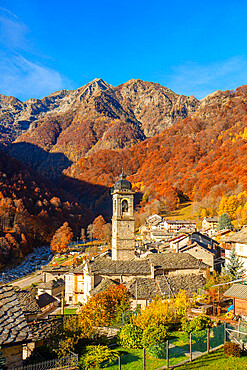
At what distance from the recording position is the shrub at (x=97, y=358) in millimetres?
14824

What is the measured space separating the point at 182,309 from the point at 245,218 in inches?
3009

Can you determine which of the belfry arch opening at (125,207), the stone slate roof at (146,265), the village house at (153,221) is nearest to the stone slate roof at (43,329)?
the stone slate roof at (146,265)

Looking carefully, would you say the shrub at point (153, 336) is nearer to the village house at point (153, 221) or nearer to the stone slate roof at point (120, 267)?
the stone slate roof at point (120, 267)

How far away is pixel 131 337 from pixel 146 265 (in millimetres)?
19449

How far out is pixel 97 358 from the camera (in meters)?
15.0

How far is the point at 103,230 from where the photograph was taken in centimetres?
11056

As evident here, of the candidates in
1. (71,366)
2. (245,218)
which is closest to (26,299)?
(71,366)

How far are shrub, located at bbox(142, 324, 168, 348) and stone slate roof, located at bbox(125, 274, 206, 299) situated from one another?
11.6m

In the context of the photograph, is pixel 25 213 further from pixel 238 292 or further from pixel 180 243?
pixel 238 292

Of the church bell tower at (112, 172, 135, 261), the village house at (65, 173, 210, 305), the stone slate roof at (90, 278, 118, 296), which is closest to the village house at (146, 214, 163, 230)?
the church bell tower at (112, 172, 135, 261)

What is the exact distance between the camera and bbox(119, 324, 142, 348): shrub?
17938mm

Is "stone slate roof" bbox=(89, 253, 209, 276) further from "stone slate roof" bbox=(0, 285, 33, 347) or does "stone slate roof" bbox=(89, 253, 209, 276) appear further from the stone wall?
the stone wall

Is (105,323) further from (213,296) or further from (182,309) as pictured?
(213,296)

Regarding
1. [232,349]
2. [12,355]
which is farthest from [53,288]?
[12,355]
